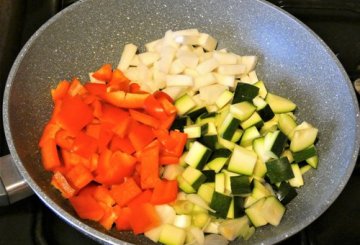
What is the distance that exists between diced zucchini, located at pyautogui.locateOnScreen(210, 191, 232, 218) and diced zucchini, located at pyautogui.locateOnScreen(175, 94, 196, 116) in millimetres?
251

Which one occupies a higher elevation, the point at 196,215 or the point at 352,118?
the point at 352,118

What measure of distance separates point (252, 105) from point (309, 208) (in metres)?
0.30

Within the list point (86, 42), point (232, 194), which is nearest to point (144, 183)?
point (232, 194)

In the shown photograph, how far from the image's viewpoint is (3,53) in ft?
4.38

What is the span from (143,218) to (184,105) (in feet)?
1.06

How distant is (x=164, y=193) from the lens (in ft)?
3.54

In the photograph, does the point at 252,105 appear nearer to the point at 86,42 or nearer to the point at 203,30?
the point at 203,30

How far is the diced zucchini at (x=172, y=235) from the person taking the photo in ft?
3.39

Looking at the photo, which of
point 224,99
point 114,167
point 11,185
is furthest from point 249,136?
point 11,185

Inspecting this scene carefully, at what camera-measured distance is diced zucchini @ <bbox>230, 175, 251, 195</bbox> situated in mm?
1086

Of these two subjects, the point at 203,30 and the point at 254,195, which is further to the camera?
the point at 203,30

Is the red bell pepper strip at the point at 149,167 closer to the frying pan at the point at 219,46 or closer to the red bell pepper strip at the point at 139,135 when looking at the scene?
the red bell pepper strip at the point at 139,135

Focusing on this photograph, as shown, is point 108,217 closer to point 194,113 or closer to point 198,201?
point 198,201

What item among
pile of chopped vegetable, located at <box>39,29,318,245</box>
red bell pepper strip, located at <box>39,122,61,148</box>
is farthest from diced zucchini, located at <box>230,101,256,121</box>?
red bell pepper strip, located at <box>39,122,61,148</box>
